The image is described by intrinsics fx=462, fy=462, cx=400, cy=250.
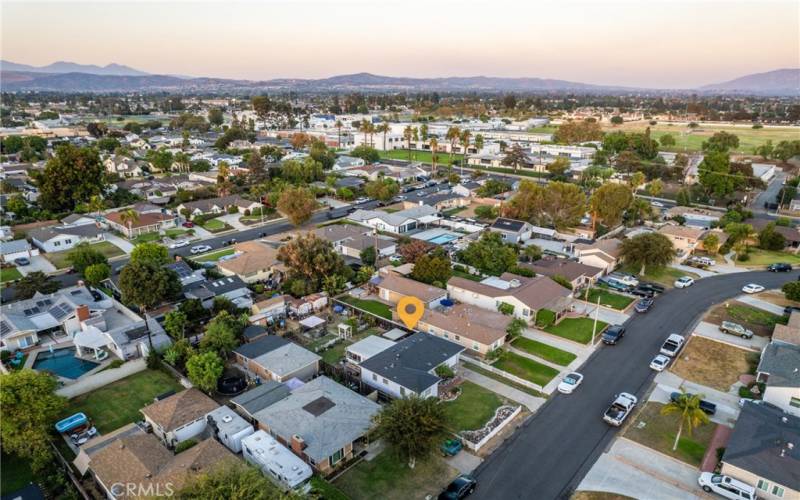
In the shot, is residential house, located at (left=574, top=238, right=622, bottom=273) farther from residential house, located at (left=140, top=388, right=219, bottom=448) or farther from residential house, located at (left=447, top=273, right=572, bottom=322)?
residential house, located at (left=140, top=388, right=219, bottom=448)

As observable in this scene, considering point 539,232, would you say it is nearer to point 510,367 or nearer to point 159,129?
point 510,367

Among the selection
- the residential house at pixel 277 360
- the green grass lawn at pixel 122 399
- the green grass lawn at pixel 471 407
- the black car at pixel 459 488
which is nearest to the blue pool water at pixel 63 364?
the green grass lawn at pixel 122 399

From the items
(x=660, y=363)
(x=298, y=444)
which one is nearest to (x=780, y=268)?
(x=660, y=363)

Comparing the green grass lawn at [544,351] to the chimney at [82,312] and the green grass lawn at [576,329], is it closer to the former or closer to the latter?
the green grass lawn at [576,329]

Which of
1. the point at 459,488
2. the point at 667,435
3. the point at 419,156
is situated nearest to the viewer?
the point at 459,488

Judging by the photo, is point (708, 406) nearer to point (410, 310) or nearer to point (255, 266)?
point (410, 310)

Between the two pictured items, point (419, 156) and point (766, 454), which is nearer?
point (766, 454)

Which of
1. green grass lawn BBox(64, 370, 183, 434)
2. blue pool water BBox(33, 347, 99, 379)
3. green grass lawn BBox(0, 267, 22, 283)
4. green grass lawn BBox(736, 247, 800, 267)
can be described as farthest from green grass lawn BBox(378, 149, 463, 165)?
green grass lawn BBox(64, 370, 183, 434)
